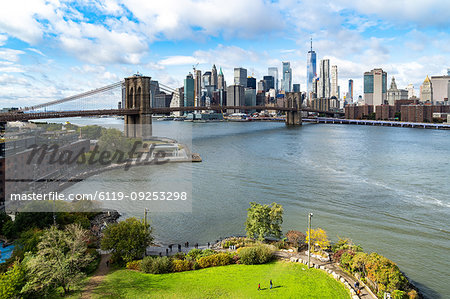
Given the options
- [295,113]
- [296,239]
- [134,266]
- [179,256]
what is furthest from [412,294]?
[295,113]

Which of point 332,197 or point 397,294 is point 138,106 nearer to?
point 332,197

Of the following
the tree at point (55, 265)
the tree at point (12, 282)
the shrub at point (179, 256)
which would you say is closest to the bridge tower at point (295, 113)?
the shrub at point (179, 256)

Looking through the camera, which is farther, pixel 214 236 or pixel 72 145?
pixel 72 145

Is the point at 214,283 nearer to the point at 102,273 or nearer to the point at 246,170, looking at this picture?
the point at 102,273

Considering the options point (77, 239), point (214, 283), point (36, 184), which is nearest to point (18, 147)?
point (36, 184)

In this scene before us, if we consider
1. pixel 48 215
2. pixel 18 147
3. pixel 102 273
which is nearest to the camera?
pixel 102 273

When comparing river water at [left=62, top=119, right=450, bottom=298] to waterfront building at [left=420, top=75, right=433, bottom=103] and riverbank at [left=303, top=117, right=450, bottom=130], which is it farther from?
waterfront building at [left=420, top=75, right=433, bottom=103]

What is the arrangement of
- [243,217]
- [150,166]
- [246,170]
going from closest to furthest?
[243,217] → [246,170] → [150,166]

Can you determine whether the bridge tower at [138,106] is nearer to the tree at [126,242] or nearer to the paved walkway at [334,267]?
the tree at [126,242]
